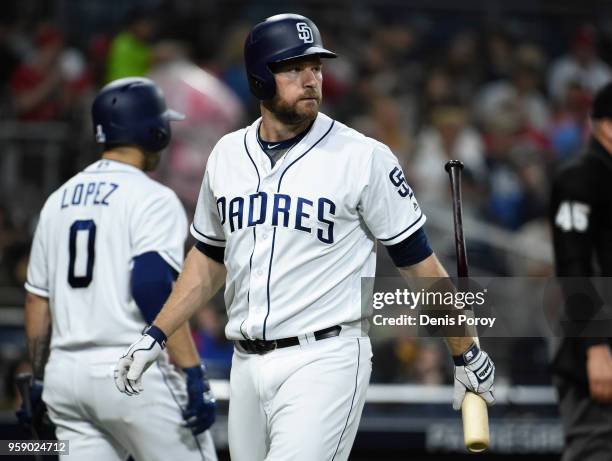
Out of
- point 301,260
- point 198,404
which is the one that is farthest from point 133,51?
point 301,260

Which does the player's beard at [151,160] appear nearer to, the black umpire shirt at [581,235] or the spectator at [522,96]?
the black umpire shirt at [581,235]

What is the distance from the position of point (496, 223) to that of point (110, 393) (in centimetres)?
605

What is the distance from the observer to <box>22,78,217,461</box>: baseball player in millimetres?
4633

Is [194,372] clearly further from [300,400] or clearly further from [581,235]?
[581,235]

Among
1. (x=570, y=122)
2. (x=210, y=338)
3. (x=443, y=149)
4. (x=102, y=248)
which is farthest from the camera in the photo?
(x=570, y=122)

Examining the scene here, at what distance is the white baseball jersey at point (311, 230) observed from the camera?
13.2 feet

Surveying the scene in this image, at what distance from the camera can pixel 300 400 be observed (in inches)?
153

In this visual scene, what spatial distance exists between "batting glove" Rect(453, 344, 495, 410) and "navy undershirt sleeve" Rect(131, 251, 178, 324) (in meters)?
1.30

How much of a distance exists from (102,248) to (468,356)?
1.65m

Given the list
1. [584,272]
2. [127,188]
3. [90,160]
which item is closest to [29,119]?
[90,160]

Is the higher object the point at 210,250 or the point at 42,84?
the point at 42,84

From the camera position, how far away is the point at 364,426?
7.19 meters

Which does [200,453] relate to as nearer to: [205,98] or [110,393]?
[110,393]

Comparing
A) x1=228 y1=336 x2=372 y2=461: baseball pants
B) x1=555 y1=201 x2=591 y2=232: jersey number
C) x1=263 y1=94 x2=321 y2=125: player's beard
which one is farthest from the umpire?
x1=263 y1=94 x2=321 y2=125: player's beard
